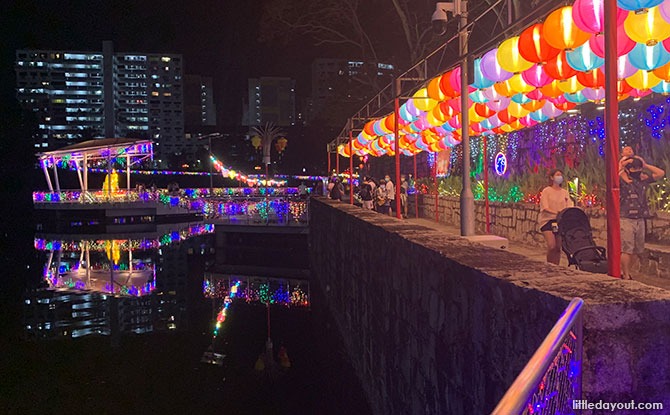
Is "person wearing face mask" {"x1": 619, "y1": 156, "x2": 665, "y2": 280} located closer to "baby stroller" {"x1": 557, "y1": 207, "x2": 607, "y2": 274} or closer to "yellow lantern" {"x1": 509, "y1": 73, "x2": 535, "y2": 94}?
"baby stroller" {"x1": 557, "y1": 207, "x2": 607, "y2": 274}

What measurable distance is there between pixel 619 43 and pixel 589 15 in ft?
2.70

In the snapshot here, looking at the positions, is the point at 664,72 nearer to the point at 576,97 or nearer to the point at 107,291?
the point at 576,97

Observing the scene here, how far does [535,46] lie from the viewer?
7109 mm

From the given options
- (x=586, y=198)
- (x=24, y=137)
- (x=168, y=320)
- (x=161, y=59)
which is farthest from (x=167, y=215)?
(x=161, y=59)

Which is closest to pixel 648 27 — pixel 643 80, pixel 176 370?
pixel 643 80

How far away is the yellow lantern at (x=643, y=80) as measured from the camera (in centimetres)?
862

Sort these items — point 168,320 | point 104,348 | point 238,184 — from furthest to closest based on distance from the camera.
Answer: point 238,184, point 168,320, point 104,348

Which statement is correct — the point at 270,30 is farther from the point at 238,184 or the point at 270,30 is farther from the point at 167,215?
the point at 238,184

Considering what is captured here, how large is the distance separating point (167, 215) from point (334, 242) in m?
26.0

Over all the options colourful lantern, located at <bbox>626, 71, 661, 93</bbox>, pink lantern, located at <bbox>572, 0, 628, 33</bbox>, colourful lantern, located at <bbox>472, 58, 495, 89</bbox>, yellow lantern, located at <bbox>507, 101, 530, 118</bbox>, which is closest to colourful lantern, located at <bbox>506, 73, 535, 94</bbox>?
colourful lantern, located at <bbox>472, 58, 495, 89</bbox>

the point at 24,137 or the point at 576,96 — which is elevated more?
the point at 24,137

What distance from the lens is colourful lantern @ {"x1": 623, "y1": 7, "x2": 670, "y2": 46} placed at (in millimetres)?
5867

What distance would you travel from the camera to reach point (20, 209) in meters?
53.7

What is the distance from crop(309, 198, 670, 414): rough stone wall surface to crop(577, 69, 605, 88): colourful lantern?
139 inches
